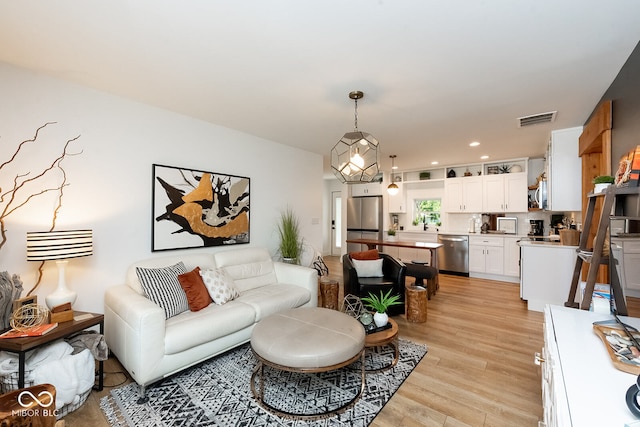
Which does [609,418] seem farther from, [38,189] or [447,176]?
[447,176]

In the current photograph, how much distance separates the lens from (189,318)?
232cm

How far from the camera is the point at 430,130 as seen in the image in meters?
3.66

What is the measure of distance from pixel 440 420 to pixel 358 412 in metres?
0.51

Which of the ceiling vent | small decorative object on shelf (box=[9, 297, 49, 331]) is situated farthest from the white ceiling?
small decorative object on shelf (box=[9, 297, 49, 331])

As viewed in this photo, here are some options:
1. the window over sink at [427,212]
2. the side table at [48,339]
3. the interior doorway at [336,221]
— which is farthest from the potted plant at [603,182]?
the interior doorway at [336,221]

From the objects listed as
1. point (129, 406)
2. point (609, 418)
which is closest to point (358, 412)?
point (609, 418)

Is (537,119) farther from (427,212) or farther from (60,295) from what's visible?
(60,295)

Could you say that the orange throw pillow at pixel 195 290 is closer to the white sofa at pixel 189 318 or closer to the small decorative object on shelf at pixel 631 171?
the white sofa at pixel 189 318

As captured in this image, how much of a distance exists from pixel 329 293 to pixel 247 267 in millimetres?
1108

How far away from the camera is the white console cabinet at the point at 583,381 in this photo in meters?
0.89

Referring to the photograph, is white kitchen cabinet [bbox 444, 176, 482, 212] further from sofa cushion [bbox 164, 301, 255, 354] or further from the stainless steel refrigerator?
sofa cushion [bbox 164, 301, 255, 354]

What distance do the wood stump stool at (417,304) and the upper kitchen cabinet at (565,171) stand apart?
7.31ft

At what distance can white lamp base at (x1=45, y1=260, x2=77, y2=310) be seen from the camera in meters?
2.05

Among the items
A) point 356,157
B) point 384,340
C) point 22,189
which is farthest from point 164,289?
point 356,157
